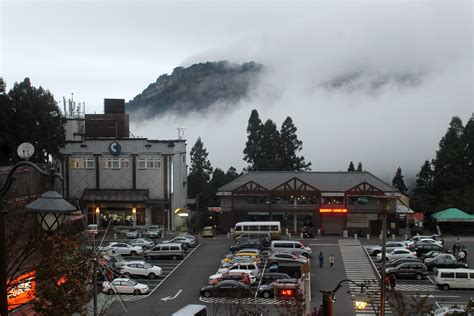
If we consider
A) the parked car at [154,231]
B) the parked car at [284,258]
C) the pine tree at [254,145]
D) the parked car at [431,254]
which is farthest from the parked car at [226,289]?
the pine tree at [254,145]

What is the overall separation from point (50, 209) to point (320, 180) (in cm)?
5377

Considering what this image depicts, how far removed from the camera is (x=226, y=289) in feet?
110

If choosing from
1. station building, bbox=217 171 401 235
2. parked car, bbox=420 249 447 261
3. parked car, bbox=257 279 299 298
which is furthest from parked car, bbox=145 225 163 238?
parked car, bbox=420 249 447 261

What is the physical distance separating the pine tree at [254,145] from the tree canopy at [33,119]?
24.7 m

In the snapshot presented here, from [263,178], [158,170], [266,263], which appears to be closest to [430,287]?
[266,263]

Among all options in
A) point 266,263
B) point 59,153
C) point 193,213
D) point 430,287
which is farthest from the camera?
point 193,213

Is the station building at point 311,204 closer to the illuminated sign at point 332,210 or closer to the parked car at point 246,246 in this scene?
the illuminated sign at point 332,210

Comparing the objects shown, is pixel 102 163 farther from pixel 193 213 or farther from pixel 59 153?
pixel 193 213

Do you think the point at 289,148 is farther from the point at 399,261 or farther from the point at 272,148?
the point at 399,261

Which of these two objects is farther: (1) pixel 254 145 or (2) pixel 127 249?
(1) pixel 254 145

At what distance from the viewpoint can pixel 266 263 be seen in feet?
137

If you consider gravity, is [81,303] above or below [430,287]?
above

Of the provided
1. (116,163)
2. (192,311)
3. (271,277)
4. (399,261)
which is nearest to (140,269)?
(271,277)

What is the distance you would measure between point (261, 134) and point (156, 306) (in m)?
44.7
